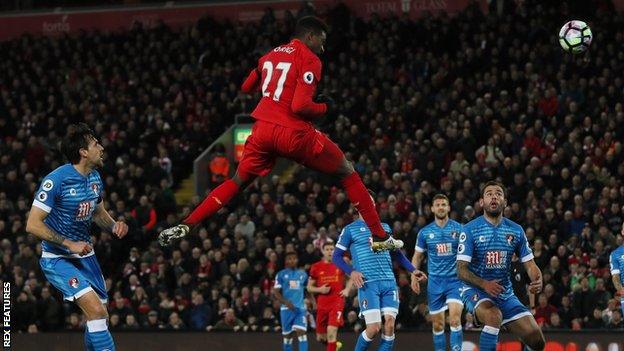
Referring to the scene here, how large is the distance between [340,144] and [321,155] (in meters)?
14.5

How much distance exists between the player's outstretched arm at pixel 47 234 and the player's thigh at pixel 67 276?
403mm

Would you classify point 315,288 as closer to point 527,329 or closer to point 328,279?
point 328,279

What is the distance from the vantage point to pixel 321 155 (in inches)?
436

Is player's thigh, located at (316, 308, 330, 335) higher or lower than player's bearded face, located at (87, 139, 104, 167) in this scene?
lower

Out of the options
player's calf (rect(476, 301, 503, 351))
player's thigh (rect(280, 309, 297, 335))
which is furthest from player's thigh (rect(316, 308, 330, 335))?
player's calf (rect(476, 301, 503, 351))

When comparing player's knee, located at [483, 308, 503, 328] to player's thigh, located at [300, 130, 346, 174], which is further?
player's knee, located at [483, 308, 503, 328]

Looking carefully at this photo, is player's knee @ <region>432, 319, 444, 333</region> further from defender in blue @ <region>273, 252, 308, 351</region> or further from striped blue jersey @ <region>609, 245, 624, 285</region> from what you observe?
defender in blue @ <region>273, 252, 308, 351</region>

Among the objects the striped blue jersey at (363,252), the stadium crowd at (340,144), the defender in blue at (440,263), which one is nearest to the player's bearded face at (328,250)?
the stadium crowd at (340,144)

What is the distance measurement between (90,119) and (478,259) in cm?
1855

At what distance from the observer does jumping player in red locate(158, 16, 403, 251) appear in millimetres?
10859

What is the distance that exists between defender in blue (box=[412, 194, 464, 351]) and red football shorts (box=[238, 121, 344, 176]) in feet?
19.6

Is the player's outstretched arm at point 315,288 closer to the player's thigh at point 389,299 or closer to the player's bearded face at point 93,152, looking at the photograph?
the player's thigh at point 389,299

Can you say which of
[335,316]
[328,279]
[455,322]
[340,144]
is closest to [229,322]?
[328,279]

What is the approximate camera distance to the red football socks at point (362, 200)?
1140cm
